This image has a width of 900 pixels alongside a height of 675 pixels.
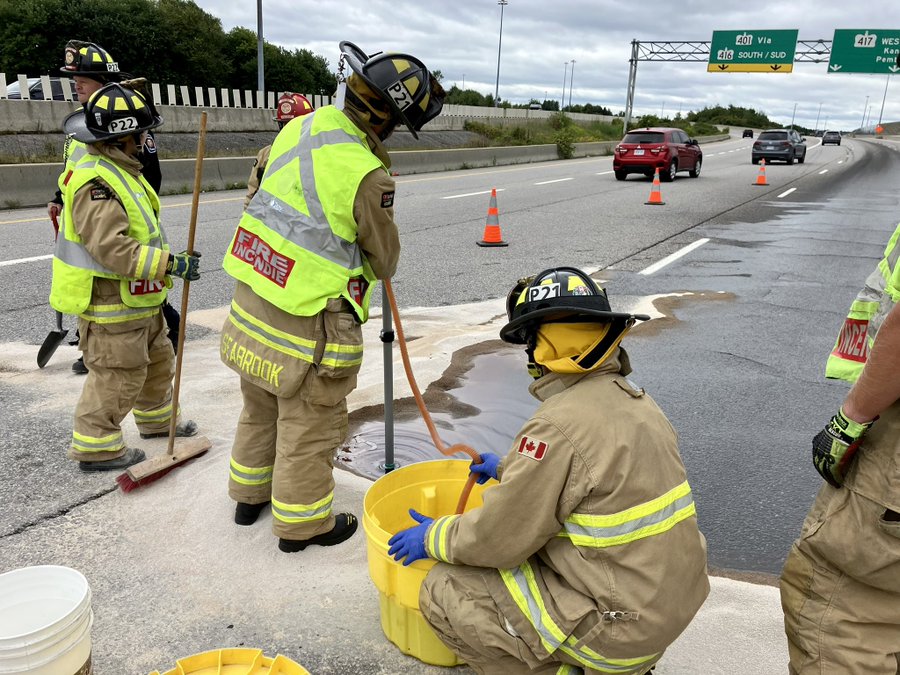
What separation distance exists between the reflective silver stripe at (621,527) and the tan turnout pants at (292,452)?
126 cm

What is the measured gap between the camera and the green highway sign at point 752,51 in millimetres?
39872

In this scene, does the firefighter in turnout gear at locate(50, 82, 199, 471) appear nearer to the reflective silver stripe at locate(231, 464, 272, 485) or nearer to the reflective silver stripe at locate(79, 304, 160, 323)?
the reflective silver stripe at locate(79, 304, 160, 323)

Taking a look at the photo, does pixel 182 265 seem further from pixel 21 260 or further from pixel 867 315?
pixel 21 260

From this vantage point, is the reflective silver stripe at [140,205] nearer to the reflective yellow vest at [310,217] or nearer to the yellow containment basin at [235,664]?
the reflective yellow vest at [310,217]

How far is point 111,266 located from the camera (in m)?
3.38

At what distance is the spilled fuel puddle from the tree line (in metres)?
38.0

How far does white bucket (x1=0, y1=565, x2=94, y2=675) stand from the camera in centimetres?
180

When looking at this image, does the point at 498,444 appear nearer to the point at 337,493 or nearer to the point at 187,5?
the point at 337,493

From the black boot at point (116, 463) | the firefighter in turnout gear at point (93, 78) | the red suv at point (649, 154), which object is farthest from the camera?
the red suv at point (649, 154)

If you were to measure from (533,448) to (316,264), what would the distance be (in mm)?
1196

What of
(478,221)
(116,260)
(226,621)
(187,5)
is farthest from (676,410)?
(187,5)

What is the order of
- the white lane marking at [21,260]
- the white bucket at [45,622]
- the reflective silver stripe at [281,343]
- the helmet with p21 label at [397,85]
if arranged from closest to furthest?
the white bucket at [45,622] → the helmet with p21 label at [397,85] → the reflective silver stripe at [281,343] → the white lane marking at [21,260]

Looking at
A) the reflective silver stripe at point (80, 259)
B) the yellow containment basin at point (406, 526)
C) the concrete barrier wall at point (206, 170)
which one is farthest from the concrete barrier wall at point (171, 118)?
the yellow containment basin at point (406, 526)

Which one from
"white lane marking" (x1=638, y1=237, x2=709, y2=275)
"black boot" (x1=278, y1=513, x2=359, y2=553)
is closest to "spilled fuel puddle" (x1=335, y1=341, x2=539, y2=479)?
"black boot" (x1=278, y1=513, x2=359, y2=553)
